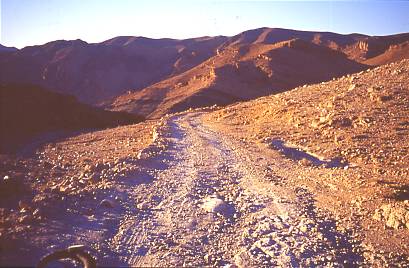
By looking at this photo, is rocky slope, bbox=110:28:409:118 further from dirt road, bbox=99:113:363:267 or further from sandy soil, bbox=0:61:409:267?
dirt road, bbox=99:113:363:267

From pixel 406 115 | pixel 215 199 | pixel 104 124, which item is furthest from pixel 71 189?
pixel 104 124

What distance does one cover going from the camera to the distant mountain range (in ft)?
249

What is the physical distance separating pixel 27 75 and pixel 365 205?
122m

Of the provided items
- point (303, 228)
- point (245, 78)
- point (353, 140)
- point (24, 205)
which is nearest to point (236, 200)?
point (303, 228)

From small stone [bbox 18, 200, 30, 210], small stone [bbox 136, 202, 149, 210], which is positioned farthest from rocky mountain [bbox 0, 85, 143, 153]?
small stone [bbox 136, 202, 149, 210]

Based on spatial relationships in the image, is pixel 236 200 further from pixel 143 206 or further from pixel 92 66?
pixel 92 66

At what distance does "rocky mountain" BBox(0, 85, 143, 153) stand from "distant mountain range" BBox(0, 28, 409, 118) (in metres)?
24.8

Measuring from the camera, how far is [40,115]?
35656 mm

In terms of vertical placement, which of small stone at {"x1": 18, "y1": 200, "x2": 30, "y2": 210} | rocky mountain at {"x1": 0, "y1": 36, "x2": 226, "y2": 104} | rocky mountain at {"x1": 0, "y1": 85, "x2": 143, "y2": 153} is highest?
rocky mountain at {"x1": 0, "y1": 36, "x2": 226, "y2": 104}

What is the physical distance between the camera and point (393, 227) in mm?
7668

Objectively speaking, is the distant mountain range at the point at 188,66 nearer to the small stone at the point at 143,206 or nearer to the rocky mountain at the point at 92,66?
the rocky mountain at the point at 92,66

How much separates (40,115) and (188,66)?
99240mm

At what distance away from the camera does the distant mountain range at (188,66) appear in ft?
249

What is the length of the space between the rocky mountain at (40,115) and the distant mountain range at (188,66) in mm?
24781
